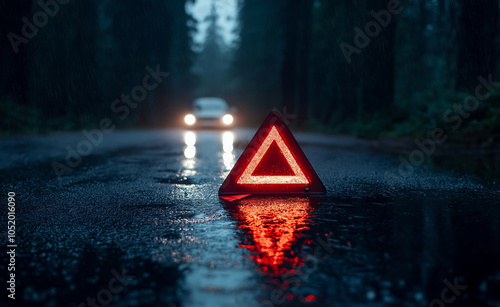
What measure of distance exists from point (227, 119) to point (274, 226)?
74.6 feet

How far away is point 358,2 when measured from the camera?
2834cm

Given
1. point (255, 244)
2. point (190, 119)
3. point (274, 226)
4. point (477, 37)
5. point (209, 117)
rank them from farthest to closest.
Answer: point (190, 119) < point (209, 117) < point (477, 37) < point (274, 226) < point (255, 244)

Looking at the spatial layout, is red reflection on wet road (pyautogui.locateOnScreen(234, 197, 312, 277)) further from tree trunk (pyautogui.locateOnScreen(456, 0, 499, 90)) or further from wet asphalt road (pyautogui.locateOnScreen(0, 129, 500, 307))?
tree trunk (pyautogui.locateOnScreen(456, 0, 499, 90))

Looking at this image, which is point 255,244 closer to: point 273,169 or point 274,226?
point 274,226

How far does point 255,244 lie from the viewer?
4.74 m

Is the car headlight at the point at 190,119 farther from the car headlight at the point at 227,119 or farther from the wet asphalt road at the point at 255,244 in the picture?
the wet asphalt road at the point at 255,244

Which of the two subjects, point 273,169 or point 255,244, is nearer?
point 255,244

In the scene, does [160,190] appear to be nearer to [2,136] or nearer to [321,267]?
[321,267]

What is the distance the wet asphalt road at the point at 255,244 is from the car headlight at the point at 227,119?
1894 cm

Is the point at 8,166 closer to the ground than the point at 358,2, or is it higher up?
closer to the ground

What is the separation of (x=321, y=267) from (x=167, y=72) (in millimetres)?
36361

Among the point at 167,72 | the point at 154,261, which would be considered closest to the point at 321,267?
the point at 154,261

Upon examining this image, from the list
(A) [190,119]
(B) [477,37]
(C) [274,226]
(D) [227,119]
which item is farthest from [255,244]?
(D) [227,119]

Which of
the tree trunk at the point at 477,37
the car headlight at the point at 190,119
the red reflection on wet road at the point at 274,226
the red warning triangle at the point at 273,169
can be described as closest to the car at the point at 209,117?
the car headlight at the point at 190,119
